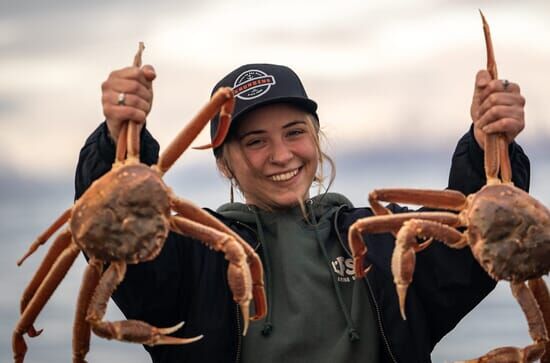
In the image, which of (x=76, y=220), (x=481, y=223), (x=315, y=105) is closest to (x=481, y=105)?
(x=481, y=223)

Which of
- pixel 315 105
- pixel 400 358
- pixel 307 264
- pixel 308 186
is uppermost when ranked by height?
pixel 315 105

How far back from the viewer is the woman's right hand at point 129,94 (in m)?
5.46

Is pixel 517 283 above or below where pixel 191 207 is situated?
below

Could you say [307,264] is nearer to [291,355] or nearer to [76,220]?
[291,355]

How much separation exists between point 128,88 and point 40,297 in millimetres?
1234

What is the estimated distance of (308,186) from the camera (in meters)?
6.66

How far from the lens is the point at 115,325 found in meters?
5.34

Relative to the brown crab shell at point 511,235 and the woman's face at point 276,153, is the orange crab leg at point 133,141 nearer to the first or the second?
the woman's face at point 276,153

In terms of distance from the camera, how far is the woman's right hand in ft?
17.9

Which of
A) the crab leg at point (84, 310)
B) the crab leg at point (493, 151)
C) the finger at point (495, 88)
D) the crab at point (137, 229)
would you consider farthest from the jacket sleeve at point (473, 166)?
the crab leg at point (84, 310)

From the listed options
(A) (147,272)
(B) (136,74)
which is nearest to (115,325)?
(A) (147,272)

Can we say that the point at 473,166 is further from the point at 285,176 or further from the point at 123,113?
the point at 123,113

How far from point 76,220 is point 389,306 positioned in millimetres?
2031

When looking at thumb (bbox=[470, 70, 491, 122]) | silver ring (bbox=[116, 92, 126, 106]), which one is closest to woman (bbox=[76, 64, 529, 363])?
thumb (bbox=[470, 70, 491, 122])
